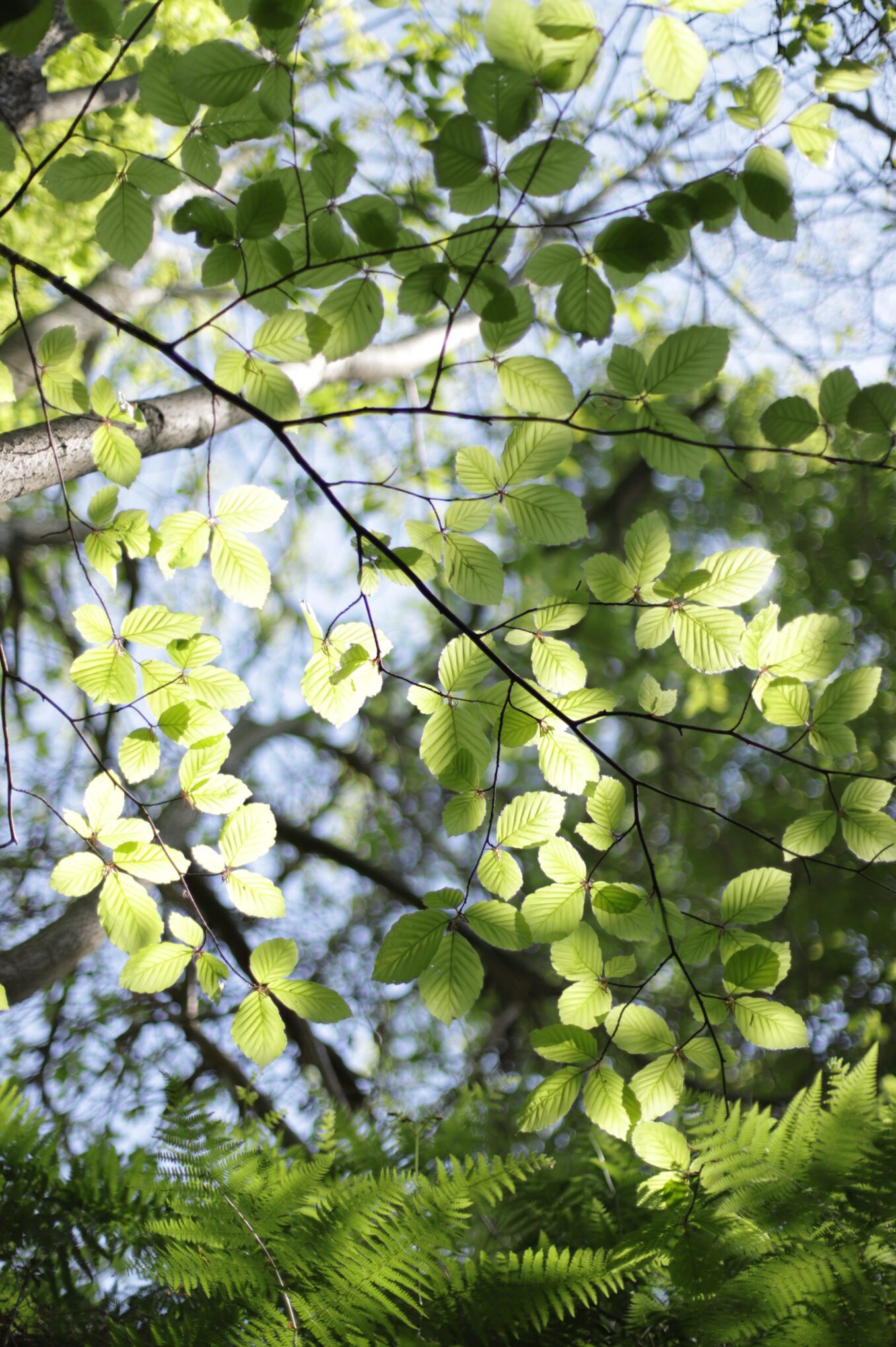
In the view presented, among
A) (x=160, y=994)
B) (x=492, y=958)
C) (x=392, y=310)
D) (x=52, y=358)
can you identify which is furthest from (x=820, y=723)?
(x=392, y=310)

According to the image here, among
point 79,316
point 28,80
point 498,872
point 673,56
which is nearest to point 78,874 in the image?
point 498,872

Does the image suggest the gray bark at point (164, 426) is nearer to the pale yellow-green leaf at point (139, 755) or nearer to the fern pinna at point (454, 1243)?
the pale yellow-green leaf at point (139, 755)

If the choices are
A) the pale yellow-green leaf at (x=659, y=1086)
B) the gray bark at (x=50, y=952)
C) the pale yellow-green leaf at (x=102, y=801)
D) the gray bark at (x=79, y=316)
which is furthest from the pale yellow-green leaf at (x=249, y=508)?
the gray bark at (x=50, y=952)

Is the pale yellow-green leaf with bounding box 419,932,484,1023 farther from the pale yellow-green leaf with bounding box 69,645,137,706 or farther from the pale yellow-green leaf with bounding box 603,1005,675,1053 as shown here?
the pale yellow-green leaf with bounding box 69,645,137,706

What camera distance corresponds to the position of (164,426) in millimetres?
2068

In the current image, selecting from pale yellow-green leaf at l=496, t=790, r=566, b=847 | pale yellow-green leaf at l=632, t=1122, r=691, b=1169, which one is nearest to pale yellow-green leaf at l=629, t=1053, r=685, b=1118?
pale yellow-green leaf at l=632, t=1122, r=691, b=1169

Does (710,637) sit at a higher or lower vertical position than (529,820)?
higher

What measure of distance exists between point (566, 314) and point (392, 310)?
477cm

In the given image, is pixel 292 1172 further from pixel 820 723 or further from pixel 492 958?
pixel 492 958

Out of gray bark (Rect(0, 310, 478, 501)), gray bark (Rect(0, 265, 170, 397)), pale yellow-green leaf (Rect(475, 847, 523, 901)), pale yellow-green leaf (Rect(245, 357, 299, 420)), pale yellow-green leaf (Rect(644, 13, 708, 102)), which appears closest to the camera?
pale yellow-green leaf (Rect(644, 13, 708, 102))

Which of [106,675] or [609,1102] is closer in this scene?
[609,1102]

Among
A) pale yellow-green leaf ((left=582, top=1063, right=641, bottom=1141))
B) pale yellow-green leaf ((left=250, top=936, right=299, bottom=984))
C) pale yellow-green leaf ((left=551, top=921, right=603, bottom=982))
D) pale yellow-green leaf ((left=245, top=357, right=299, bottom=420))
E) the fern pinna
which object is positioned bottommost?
the fern pinna

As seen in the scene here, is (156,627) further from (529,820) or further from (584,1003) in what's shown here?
(584,1003)

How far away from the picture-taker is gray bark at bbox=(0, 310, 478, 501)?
4.87ft
